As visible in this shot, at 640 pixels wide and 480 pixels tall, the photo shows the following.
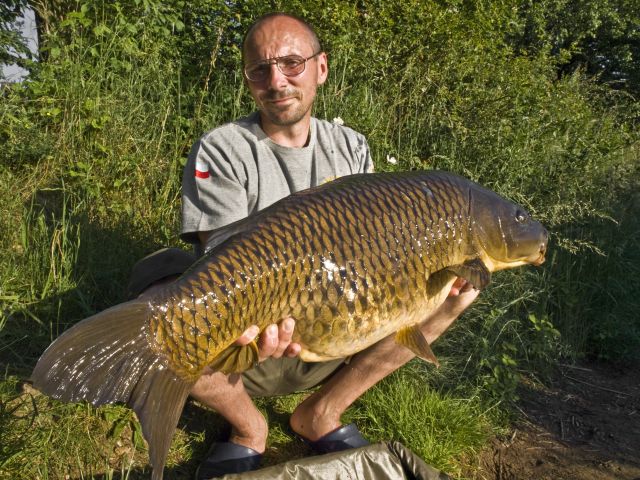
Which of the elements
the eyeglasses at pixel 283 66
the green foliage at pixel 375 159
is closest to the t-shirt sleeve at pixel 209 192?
the eyeglasses at pixel 283 66

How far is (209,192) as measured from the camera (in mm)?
2027

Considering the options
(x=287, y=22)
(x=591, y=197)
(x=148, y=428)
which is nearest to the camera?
(x=148, y=428)

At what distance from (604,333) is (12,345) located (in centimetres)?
271

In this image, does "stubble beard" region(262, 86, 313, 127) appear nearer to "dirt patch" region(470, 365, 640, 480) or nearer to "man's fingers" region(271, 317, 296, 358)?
"man's fingers" region(271, 317, 296, 358)

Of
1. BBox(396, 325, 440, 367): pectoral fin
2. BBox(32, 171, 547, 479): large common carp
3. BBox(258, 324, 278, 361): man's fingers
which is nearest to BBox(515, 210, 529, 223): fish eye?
BBox(32, 171, 547, 479): large common carp

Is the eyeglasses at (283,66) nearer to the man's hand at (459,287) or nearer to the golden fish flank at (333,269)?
the golden fish flank at (333,269)

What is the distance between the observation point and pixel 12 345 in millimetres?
2248

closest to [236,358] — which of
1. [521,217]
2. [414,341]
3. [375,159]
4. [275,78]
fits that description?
[414,341]

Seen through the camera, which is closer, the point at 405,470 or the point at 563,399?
the point at 405,470

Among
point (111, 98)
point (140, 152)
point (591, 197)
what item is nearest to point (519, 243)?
point (591, 197)

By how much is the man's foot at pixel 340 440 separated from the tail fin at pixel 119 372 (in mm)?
841

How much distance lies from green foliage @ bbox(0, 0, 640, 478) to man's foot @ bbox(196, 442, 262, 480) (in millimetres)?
105

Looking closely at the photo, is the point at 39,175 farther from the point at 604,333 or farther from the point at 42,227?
the point at 604,333

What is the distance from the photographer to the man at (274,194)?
1.99 m
